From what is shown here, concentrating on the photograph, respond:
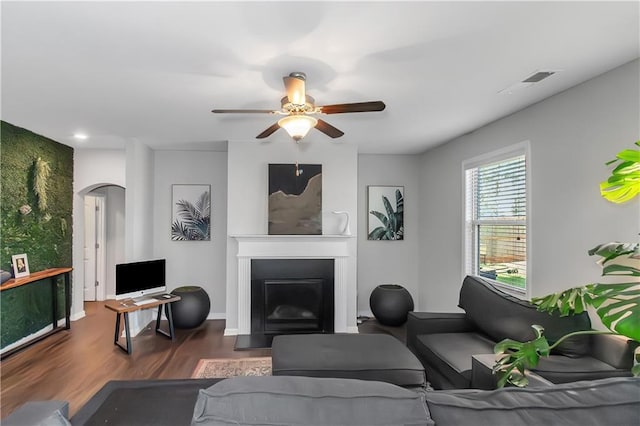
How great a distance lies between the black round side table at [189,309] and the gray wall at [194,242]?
529mm

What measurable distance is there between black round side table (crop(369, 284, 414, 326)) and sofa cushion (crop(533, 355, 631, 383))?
2446 mm

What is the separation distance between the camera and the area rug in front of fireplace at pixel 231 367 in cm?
312

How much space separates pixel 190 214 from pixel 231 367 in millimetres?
2468

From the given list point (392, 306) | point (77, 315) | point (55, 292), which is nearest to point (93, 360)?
point (55, 292)

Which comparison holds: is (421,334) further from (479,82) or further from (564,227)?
(479,82)

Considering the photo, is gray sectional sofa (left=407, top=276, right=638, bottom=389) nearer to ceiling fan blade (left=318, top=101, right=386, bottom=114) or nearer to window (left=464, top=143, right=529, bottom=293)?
window (left=464, top=143, right=529, bottom=293)

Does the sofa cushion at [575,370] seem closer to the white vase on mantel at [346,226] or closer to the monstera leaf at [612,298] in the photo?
the monstera leaf at [612,298]

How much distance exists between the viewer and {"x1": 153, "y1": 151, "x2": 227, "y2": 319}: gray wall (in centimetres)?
486

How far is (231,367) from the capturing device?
129 inches

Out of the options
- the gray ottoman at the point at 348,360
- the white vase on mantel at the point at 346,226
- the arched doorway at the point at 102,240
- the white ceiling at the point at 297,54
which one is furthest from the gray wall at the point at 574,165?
the arched doorway at the point at 102,240

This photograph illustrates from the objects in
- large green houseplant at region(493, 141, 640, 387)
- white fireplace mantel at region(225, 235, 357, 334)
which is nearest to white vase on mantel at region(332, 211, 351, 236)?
white fireplace mantel at region(225, 235, 357, 334)

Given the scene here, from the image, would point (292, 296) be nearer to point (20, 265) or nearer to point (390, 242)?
point (390, 242)

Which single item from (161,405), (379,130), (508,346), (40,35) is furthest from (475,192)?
(40,35)

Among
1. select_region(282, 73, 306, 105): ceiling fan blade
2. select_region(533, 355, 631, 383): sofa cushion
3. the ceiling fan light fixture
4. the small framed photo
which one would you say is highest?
select_region(282, 73, 306, 105): ceiling fan blade
